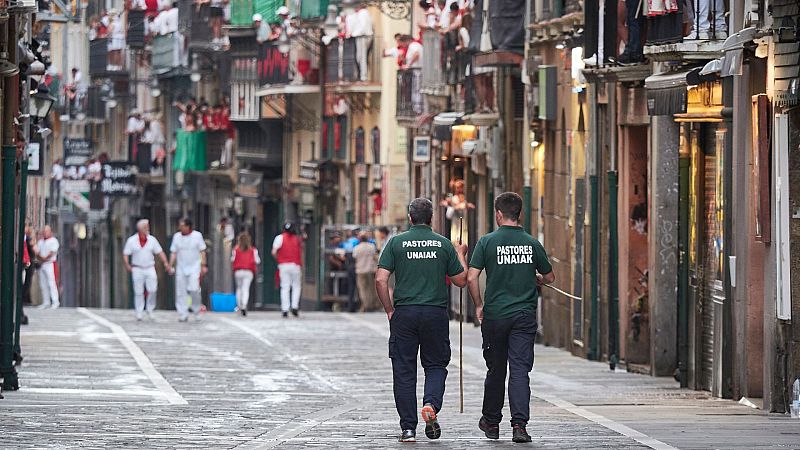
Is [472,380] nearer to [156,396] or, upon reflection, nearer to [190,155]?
[156,396]

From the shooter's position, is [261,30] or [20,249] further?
[261,30]

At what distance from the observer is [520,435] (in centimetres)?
1644

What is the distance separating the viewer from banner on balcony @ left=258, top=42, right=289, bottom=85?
68.6m

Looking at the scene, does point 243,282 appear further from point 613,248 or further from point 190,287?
point 613,248

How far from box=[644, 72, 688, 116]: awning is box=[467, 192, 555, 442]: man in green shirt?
719cm

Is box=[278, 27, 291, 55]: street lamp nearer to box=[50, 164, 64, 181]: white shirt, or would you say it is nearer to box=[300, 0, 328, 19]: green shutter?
box=[300, 0, 328, 19]: green shutter

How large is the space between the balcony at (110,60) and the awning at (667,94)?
65.6m

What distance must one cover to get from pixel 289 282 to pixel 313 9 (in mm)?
24257

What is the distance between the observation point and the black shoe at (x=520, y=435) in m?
16.4

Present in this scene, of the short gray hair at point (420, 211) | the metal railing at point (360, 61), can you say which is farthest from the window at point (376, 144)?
the short gray hair at point (420, 211)

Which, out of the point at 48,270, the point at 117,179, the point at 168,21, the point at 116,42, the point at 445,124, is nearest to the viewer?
the point at 48,270

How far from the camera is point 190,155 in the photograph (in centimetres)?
7825

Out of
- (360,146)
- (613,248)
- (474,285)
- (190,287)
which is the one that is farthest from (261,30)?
(474,285)

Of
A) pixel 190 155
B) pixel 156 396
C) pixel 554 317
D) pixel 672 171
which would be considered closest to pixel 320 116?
pixel 190 155
